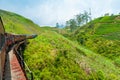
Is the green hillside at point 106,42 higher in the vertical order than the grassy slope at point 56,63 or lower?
lower

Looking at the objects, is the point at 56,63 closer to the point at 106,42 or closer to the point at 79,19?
the point at 106,42

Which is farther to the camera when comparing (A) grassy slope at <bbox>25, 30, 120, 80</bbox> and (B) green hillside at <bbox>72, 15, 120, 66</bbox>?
(B) green hillside at <bbox>72, 15, 120, 66</bbox>

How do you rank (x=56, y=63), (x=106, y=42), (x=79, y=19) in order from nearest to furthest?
(x=56, y=63), (x=106, y=42), (x=79, y=19)

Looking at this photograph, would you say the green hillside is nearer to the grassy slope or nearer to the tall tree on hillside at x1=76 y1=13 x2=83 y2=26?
the grassy slope

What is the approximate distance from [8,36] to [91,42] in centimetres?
4494

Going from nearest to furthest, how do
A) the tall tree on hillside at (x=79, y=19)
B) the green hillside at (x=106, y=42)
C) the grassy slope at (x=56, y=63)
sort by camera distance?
the grassy slope at (x=56, y=63) < the green hillside at (x=106, y=42) < the tall tree on hillside at (x=79, y=19)

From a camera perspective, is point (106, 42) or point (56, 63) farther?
point (106, 42)

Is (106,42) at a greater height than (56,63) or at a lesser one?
lesser

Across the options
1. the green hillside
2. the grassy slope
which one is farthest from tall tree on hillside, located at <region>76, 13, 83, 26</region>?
the grassy slope

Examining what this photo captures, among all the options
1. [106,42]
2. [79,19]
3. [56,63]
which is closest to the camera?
[56,63]

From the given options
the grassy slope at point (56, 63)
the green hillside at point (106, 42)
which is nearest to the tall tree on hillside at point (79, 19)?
the green hillside at point (106, 42)

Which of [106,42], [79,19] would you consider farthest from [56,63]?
[79,19]

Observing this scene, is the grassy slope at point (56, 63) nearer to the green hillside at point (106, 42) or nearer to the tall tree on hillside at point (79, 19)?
the green hillside at point (106, 42)

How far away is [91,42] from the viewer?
5353cm
